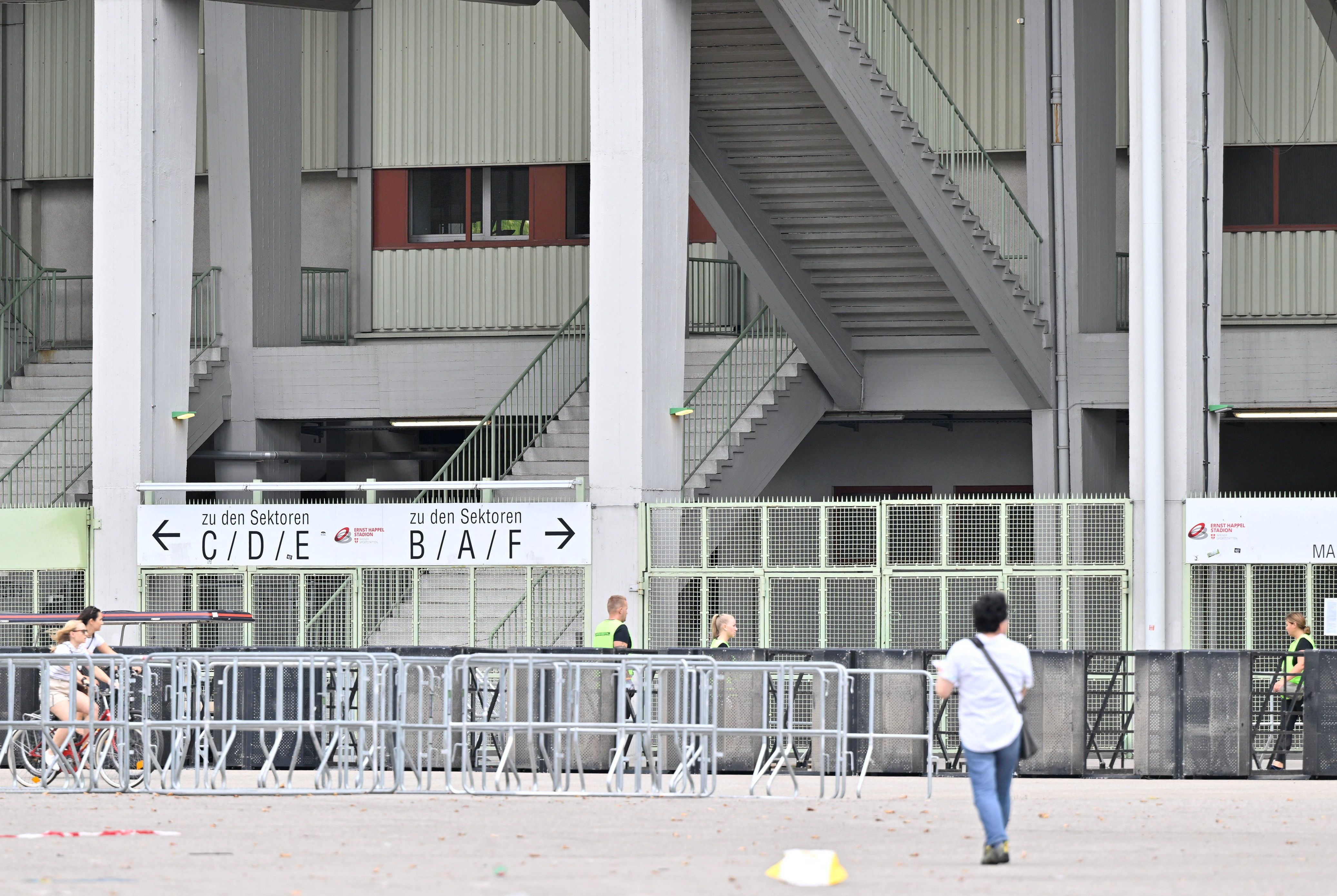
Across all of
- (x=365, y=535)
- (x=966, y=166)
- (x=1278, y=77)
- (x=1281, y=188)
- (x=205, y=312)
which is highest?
(x=1278, y=77)

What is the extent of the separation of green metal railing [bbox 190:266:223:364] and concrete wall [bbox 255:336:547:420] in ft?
2.63

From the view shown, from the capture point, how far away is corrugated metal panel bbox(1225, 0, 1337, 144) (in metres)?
32.5

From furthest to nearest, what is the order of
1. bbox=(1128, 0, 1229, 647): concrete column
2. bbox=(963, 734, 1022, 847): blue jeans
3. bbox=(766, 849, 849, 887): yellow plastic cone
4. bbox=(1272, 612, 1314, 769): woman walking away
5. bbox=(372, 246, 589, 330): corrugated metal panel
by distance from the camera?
bbox=(372, 246, 589, 330): corrugated metal panel < bbox=(1128, 0, 1229, 647): concrete column < bbox=(1272, 612, 1314, 769): woman walking away < bbox=(963, 734, 1022, 847): blue jeans < bbox=(766, 849, 849, 887): yellow plastic cone

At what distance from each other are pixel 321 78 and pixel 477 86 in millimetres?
2917

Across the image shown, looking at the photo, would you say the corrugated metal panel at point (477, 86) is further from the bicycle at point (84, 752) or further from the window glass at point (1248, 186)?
the bicycle at point (84, 752)

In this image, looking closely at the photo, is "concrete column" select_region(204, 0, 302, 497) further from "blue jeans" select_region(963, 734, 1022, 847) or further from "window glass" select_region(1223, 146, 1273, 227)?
"blue jeans" select_region(963, 734, 1022, 847)

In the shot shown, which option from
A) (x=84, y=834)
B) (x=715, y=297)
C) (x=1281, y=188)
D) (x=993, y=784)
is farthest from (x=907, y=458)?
(x=993, y=784)

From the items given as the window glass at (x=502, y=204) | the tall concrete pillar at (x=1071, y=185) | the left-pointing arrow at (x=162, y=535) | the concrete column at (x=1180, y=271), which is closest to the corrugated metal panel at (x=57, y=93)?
the window glass at (x=502, y=204)

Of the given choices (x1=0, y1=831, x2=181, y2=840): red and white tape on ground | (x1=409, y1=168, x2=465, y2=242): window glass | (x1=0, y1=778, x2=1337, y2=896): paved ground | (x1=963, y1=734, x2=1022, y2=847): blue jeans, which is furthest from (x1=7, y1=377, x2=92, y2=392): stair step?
(x1=963, y1=734, x2=1022, y2=847): blue jeans

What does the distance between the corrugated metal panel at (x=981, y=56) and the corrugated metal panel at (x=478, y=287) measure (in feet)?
22.5

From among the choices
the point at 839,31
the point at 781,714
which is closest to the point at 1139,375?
the point at 839,31

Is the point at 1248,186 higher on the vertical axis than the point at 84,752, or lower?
higher

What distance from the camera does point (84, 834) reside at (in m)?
12.8

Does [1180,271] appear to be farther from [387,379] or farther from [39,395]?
[39,395]
